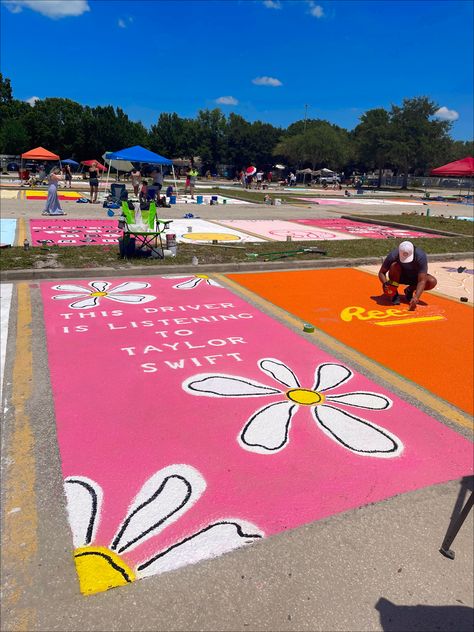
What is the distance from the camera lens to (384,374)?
522 centimetres

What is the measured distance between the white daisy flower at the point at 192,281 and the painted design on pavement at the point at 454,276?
3774 mm

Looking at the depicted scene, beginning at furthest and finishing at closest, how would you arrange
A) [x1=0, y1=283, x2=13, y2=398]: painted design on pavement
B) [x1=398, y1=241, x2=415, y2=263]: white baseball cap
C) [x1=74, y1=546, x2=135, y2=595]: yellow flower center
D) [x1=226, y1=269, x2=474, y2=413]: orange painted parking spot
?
1. [x1=398, y1=241, x2=415, y2=263]: white baseball cap
2. [x1=226, y1=269, x2=474, y2=413]: orange painted parking spot
3. [x1=0, y1=283, x2=13, y2=398]: painted design on pavement
4. [x1=74, y1=546, x2=135, y2=595]: yellow flower center

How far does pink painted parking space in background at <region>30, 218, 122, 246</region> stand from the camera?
12.3 metres

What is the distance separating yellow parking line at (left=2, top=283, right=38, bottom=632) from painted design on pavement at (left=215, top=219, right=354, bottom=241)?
37.3 feet

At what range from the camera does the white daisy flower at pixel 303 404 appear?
12.4ft

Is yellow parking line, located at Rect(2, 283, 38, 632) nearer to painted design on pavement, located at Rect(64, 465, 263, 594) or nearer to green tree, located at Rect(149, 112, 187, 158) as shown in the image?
painted design on pavement, located at Rect(64, 465, 263, 594)

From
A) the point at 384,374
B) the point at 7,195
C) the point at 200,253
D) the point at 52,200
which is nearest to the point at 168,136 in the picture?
the point at 7,195

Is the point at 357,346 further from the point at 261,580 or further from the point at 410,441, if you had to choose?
the point at 261,580

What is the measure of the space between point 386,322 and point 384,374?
1.99 metres

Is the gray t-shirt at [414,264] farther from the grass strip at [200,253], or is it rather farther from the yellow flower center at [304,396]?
the yellow flower center at [304,396]

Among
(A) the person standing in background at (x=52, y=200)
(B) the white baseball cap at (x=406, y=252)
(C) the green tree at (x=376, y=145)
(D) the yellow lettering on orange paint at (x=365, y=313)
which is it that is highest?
(C) the green tree at (x=376, y=145)

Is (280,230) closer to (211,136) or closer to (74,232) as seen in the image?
(74,232)

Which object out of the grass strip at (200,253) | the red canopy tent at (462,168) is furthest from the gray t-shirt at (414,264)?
the red canopy tent at (462,168)

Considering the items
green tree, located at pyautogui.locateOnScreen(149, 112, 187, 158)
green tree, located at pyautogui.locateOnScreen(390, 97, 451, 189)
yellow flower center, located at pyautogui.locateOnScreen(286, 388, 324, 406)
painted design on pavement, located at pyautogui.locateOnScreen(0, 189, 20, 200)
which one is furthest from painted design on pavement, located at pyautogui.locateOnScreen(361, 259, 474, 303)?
green tree, located at pyautogui.locateOnScreen(149, 112, 187, 158)
